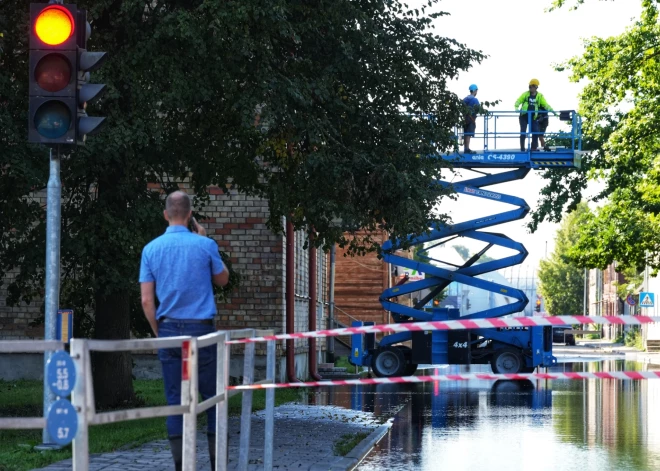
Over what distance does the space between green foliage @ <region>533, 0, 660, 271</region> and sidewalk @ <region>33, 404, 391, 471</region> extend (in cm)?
2068

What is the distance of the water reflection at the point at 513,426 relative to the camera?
11.3 meters

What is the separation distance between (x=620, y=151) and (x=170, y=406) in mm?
30713

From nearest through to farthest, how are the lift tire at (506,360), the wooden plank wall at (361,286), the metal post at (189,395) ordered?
the metal post at (189,395), the lift tire at (506,360), the wooden plank wall at (361,286)

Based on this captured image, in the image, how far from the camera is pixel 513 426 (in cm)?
1522

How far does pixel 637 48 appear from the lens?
34281 millimetres

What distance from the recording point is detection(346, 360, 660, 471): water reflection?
11.3 m

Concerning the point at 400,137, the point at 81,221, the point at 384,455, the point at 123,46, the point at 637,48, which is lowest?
the point at 384,455

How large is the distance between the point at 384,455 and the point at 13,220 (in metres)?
6.03

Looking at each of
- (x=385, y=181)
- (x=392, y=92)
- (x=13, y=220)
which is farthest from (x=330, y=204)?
(x=13, y=220)

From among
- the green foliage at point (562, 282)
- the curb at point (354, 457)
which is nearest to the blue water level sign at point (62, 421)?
the curb at point (354, 457)

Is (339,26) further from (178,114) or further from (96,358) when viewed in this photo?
(96,358)

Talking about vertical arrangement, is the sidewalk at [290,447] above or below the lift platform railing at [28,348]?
below

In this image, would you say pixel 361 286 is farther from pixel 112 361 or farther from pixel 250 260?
pixel 112 361

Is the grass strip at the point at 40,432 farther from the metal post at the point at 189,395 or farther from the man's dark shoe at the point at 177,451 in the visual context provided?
the metal post at the point at 189,395
